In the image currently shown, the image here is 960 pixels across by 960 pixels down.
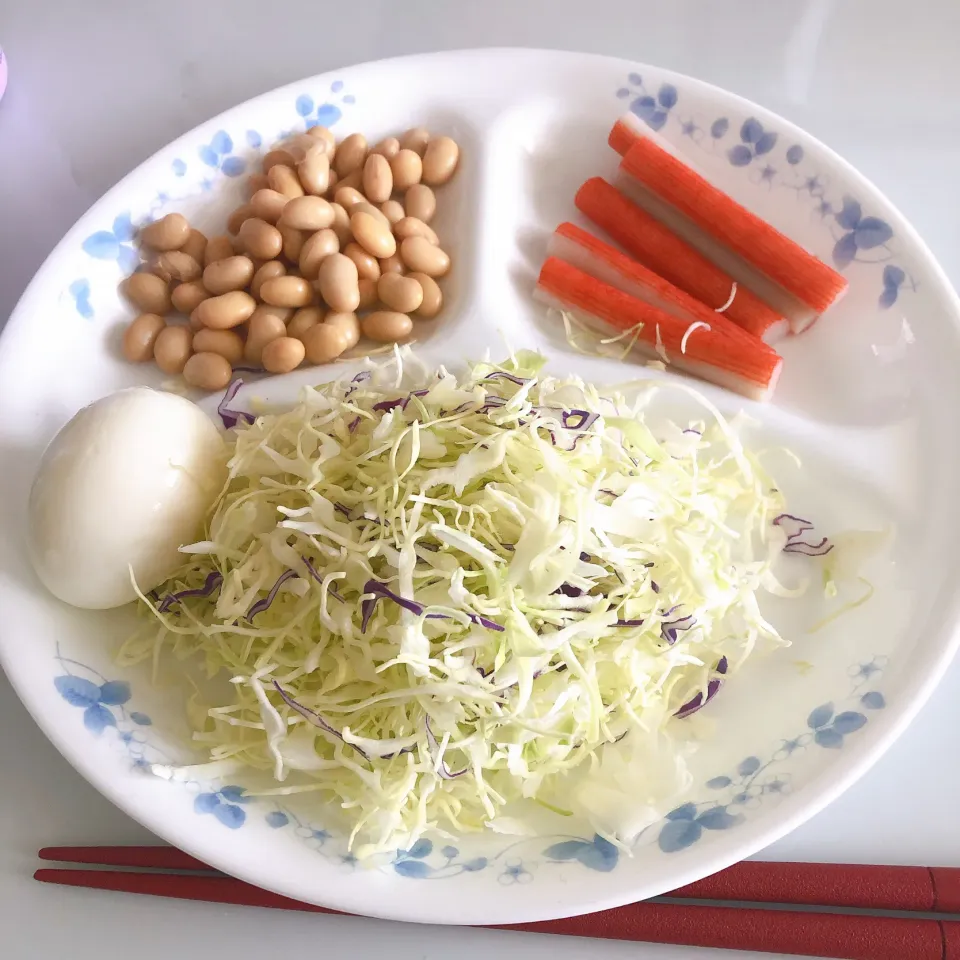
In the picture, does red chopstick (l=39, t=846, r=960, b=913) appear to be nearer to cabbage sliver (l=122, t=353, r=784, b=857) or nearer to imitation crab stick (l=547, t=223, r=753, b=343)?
cabbage sliver (l=122, t=353, r=784, b=857)

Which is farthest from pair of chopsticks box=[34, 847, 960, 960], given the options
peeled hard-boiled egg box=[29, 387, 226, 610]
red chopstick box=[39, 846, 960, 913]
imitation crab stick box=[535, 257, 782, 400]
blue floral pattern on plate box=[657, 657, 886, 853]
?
imitation crab stick box=[535, 257, 782, 400]

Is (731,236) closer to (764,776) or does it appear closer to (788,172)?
(788,172)

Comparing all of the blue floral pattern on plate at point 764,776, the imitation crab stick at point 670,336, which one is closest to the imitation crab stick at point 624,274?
the imitation crab stick at point 670,336

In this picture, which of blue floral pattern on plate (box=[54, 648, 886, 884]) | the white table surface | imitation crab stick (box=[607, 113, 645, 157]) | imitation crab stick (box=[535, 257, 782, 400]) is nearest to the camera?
blue floral pattern on plate (box=[54, 648, 886, 884])

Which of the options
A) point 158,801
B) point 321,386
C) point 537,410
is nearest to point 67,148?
point 321,386

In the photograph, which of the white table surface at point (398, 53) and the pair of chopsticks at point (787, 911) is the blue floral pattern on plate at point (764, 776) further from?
the white table surface at point (398, 53)

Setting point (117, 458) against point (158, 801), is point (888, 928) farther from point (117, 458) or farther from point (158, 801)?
point (117, 458)
